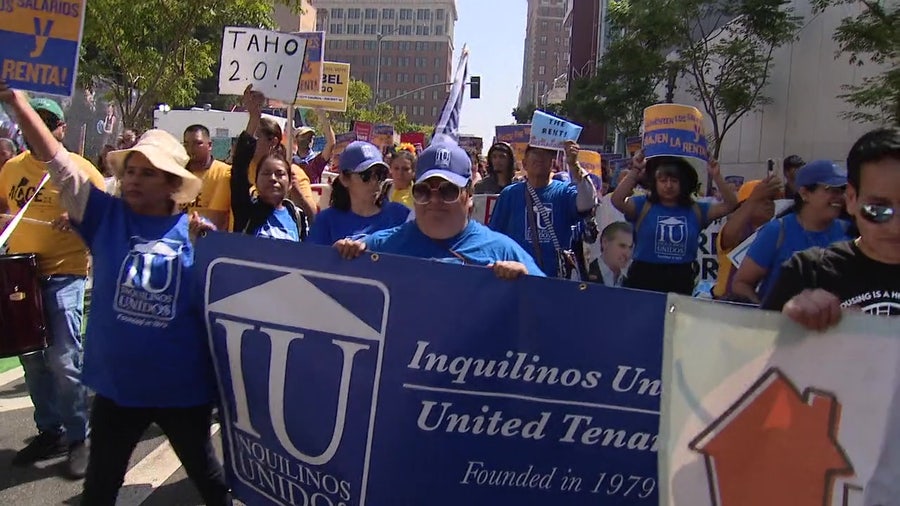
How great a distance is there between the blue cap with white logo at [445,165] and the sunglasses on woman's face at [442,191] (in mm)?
21

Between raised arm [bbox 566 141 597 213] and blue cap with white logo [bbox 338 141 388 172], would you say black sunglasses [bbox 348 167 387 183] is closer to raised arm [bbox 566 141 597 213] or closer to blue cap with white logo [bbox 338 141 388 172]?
blue cap with white logo [bbox 338 141 388 172]

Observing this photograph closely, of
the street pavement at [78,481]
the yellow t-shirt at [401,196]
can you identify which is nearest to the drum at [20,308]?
the street pavement at [78,481]

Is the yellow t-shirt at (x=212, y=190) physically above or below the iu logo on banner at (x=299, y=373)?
above

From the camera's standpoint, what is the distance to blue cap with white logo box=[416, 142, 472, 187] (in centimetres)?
292

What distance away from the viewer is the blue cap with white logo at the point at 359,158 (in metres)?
4.66

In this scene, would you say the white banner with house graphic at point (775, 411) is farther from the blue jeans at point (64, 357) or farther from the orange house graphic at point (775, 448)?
the blue jeans at point (64, 357)

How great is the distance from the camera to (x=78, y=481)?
4.27 meters

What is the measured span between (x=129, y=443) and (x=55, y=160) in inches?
41.0

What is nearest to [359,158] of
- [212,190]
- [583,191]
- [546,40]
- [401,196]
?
[212,190]

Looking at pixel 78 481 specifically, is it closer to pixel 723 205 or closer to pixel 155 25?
pixel 723 205

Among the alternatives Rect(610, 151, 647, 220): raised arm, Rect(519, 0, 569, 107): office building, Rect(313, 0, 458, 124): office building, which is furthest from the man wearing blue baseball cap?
Rect(519, 0, 569, 107): office building

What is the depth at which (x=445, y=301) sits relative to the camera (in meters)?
2.57

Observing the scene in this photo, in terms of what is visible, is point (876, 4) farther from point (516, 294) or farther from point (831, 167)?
point (516, 294)

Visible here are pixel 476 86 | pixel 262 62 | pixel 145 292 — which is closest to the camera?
pixel 145 292
